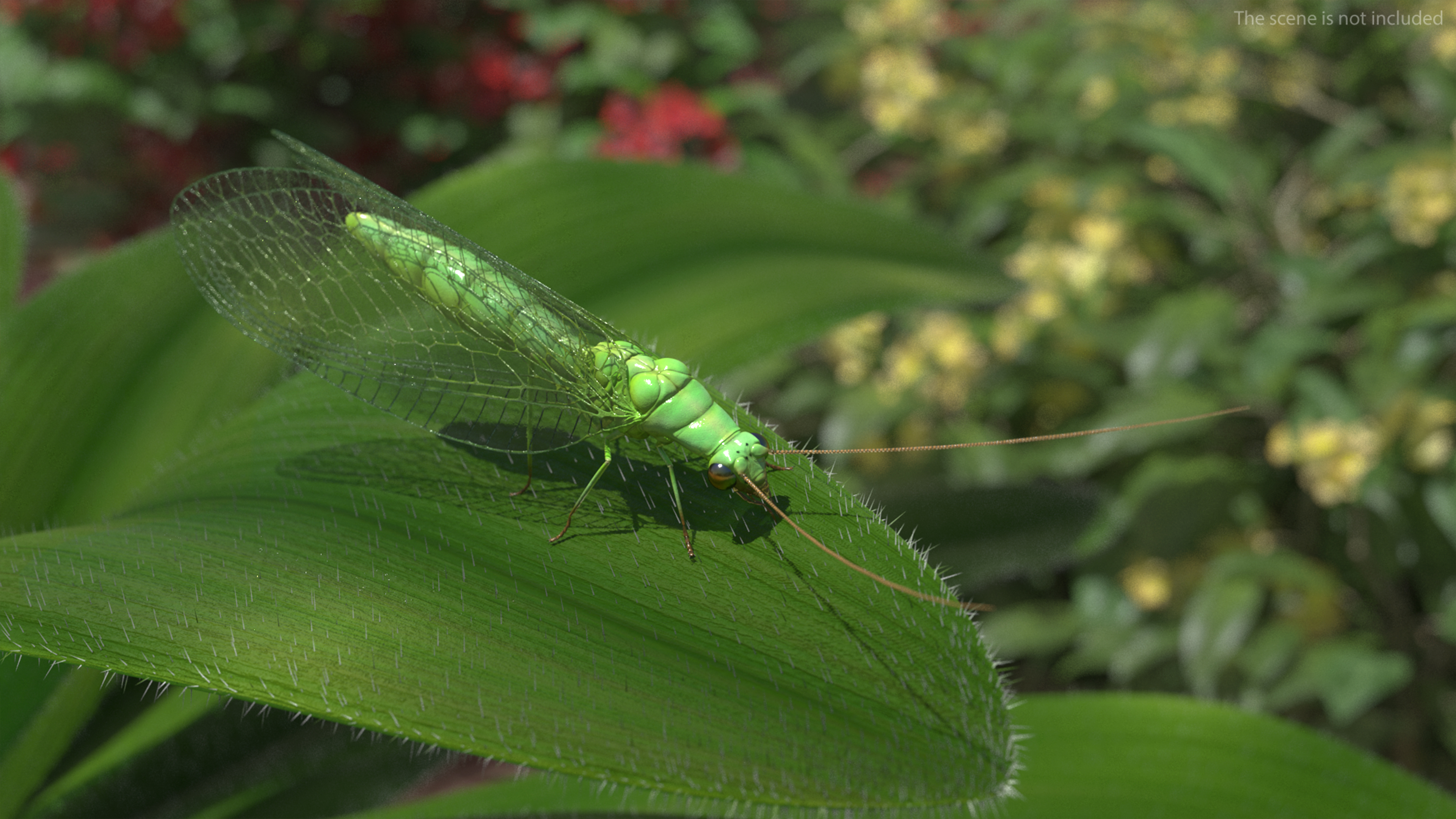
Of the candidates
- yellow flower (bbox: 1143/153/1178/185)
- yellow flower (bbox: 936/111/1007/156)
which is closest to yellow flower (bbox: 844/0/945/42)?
yellow flower (bbox: 936/111/1007/156)

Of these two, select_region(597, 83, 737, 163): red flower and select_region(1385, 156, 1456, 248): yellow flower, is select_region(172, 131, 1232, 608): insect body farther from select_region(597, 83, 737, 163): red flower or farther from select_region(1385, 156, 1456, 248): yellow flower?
select_region(597, 83, 737, 163): red flower

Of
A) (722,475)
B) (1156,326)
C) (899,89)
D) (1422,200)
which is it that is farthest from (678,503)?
(899,89)

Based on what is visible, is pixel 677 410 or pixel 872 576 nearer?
pixel 872 576

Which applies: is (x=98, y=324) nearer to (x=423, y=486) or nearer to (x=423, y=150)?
(x=423, y=486)

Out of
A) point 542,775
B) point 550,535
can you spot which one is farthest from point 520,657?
point 542,775

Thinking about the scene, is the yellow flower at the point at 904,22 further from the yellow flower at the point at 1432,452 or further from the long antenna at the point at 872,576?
the long antenna at the point at 872,576

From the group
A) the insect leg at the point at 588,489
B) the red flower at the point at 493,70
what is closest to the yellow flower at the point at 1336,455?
the insect leg at the point at 588,489

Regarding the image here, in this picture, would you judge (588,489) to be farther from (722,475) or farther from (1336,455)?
(1336,455)
